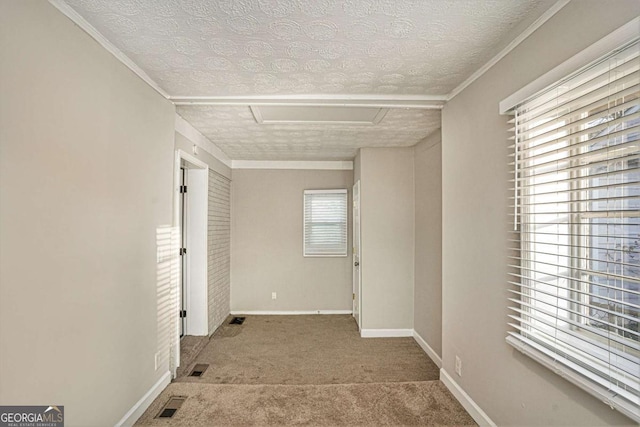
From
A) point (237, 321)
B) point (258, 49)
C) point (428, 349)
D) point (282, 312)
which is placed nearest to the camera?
point (258, 49)

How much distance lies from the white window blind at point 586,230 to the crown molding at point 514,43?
357 mm

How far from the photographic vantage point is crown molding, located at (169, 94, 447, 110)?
2.69 metres

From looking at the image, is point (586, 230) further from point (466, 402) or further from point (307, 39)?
point (307, 39)

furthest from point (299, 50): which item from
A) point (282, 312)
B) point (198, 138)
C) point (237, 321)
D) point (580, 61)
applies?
point (282, 312)

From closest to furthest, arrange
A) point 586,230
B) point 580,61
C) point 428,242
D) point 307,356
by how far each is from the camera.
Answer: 1. point 580,61
2. point 586,230
3. point 307,356
4. point 428,242

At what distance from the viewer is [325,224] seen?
5.43m

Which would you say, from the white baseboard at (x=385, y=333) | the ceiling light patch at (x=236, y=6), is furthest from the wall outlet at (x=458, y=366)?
the ceiling light patch at (x=236, y=6)

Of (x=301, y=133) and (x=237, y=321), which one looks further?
(x=237, y=321)

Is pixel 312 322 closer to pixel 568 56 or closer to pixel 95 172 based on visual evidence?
pixel 95 172

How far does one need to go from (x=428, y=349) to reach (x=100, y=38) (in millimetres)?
4132

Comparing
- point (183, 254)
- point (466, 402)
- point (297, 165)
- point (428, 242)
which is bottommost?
point (466, 402)

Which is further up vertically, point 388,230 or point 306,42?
point 306,42

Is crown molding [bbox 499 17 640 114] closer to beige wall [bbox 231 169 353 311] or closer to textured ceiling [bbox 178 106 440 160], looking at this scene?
textured ceiling [bbox 178 106 440 160]

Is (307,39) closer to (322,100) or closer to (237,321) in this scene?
(322,100)
